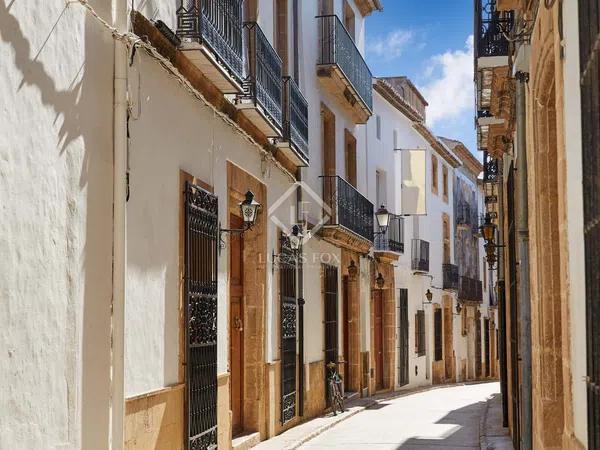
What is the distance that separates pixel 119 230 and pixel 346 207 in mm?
11246

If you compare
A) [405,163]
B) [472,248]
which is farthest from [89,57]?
[472,248]

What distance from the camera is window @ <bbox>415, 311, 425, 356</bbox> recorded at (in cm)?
2822

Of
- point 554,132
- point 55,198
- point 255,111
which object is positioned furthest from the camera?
point 255,111

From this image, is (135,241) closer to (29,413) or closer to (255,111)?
(29,413)

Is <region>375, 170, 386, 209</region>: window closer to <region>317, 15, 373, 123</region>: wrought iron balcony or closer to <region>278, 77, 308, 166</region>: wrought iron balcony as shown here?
Result: <region>317, 15, 373, 123</region>: wrought iron balcony

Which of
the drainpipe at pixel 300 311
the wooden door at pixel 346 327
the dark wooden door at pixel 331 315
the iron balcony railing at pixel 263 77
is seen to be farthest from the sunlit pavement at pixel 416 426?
the iron balcony railing at pixel 263 77

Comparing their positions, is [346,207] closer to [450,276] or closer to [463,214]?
[450,276]

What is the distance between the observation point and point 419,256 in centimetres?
2816

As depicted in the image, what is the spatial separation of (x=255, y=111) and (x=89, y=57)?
14.2 feet

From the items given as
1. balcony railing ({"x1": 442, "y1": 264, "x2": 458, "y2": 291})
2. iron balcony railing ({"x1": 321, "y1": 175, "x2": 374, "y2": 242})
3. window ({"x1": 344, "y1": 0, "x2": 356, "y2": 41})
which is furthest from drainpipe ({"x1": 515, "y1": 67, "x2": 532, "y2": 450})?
balcony railing ({"x1": 442, "y1": 264, "x2": 458, "y2": 291})

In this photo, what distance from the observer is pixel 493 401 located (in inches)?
814

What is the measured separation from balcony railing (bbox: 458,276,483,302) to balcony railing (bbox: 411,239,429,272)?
621 cm

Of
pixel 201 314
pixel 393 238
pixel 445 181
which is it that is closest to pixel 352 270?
pixel 393 238

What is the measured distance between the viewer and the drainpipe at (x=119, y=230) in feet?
23.8
